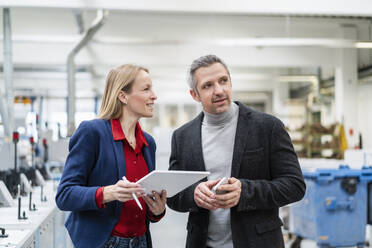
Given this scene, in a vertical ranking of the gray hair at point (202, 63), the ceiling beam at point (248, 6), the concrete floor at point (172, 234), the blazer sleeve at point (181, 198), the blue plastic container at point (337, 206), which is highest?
the ceiling beam at point (248, 6)

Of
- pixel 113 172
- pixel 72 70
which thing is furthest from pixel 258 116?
pixel 72 70

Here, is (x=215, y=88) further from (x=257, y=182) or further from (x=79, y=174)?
(x=79, y=174)

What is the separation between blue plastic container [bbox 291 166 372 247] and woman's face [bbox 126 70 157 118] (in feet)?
8.92

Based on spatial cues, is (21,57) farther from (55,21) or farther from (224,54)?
(224,54)

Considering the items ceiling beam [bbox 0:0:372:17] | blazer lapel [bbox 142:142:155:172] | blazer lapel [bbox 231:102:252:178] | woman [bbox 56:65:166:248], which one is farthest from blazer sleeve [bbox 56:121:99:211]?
ceiling beam [bbox 0:0:372:17]

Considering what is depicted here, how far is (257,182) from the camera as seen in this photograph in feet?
4.96

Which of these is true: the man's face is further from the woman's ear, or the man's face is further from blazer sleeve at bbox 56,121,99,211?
blazer sleeve at bbox 56,121,99,211

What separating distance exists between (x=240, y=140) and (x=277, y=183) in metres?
0.20

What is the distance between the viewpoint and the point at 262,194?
1493mm

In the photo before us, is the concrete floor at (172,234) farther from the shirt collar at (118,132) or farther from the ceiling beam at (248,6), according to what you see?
the ceiling beam at (248,6)

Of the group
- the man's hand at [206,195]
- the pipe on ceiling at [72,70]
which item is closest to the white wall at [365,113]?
the pipe on ceiling at [72,70]

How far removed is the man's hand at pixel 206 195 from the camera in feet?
4.75

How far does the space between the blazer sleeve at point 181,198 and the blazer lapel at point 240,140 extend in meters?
0.18

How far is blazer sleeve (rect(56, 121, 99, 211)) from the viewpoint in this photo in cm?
145
